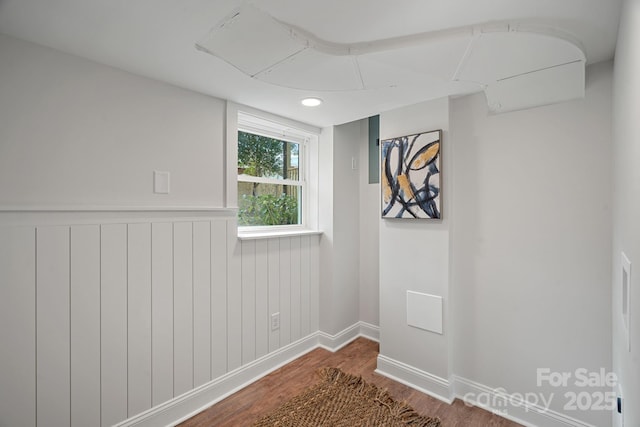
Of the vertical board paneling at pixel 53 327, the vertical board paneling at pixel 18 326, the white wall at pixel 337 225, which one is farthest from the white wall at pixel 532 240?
the vertical board paneling at pixel 18 326

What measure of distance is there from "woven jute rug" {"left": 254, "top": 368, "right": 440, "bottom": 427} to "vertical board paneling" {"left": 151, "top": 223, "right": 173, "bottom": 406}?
64 cm

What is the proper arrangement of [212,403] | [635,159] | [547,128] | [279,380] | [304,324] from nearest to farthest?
[635,159], [547,128], [212,403], [279,380], [304,324]

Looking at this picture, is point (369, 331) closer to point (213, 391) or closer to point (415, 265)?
point (415, 265)

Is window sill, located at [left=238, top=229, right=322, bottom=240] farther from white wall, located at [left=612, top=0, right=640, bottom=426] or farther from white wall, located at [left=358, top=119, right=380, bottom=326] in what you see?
white wall, located at [left=612, top=0, right=640, bottom=426]

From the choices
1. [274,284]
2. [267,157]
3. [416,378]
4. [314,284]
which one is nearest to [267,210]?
[267,157]

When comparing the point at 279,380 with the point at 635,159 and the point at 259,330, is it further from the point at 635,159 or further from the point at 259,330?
the point at 635,159

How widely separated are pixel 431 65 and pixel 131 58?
63.2 inches

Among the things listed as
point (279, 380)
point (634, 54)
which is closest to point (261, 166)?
point (279, 380)

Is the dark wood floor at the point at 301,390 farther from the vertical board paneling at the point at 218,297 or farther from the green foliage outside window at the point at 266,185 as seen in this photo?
the green foliage outside window at the point at 266,185

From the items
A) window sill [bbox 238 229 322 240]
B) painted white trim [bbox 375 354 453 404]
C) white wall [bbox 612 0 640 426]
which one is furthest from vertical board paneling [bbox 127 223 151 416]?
white wall [bbox 612 0 640 426]

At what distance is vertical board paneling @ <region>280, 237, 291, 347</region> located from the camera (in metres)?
2.64

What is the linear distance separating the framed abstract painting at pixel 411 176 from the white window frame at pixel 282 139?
2.60ft

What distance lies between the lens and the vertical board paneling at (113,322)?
1.67 metres

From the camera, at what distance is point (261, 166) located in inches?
105
